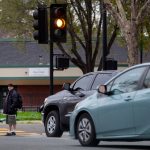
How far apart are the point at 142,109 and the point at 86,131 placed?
1813 millimetres

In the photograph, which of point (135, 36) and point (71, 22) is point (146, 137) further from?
point (71, 22)

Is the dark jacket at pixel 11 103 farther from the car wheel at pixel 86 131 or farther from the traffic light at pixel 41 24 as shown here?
the car wheel at pixel 86 131

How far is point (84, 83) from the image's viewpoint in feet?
55.7

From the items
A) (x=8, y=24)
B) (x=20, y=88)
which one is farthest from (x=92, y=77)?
(x=20, y=88)

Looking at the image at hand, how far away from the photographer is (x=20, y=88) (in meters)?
59.5

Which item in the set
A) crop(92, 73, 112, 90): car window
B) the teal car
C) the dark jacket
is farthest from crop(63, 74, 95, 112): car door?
the dark jacket

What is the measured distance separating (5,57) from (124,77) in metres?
49.5

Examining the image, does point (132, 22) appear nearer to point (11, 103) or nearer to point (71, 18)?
point (11, 103)

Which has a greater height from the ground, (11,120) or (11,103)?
(11,103)

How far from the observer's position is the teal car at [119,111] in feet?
38.6

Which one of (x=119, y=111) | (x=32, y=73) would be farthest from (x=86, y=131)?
(x=32, y=73)

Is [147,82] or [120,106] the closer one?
[147,82]

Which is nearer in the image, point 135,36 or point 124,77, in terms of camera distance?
point 124,77

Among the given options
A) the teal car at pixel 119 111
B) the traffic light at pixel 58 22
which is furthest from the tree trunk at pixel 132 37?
the teal car at pixel 119 111
